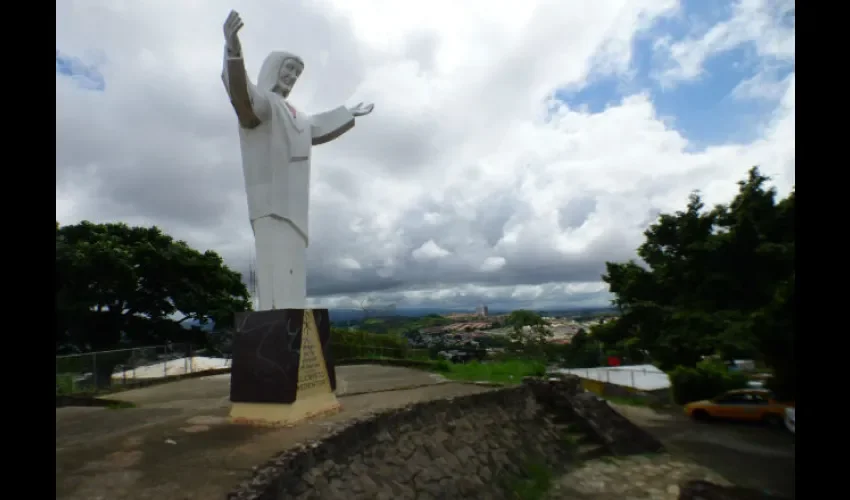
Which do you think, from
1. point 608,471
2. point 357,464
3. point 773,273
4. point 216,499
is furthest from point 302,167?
point 773,273

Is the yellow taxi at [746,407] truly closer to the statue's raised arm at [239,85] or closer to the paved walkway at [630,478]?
the paved walkway at [630,478]

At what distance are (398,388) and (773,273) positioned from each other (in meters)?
7.73

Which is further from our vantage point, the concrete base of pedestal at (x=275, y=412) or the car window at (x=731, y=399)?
the car window at (x=731, y=399)

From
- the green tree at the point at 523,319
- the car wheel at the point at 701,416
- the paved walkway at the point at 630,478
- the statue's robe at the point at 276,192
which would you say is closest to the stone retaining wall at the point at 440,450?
the paved walkway at the point at 630,478

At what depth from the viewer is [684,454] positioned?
1065 centimetres

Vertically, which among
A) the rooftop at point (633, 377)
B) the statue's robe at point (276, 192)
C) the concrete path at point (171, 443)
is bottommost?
the rooftop at point (633, 377)

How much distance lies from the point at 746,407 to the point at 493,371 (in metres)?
6.14

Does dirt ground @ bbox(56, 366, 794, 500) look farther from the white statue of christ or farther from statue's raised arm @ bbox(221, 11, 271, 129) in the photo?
statue's raised arm @ bbox(221, 11, 271, 129)

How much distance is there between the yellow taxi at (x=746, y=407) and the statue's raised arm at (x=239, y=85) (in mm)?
11985

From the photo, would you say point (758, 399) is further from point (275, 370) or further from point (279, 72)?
point (279, 72)

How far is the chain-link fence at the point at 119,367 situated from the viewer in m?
10.3

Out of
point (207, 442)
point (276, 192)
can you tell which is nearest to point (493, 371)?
point (276, 192)

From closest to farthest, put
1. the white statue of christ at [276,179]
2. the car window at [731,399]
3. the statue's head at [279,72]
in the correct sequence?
the white statue of christ at [276,179], the statue's head at [279,72], the car window at [731,399]

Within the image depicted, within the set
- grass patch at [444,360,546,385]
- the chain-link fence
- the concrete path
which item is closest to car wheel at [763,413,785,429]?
grass patch at [444,360,546,385]
